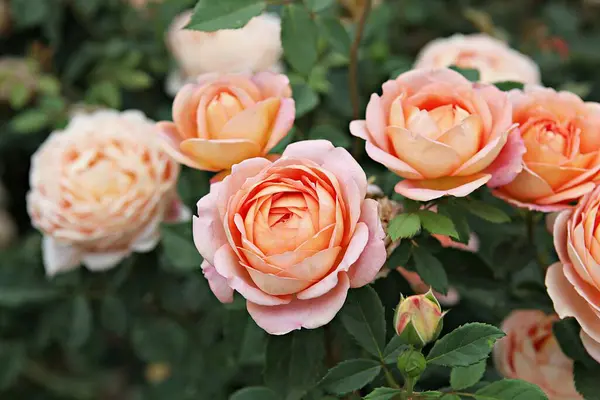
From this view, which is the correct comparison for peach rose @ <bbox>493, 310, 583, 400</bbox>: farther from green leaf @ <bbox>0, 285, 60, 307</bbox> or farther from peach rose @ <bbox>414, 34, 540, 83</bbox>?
green leaf @ <bbox>0, 285, 60, 307</bbox>

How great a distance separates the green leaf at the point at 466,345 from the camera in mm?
445

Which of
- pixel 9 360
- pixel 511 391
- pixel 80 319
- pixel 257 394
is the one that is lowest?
pixel 9 360

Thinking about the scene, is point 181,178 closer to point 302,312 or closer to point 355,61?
point 355,61

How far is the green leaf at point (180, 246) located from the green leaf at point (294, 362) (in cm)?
16

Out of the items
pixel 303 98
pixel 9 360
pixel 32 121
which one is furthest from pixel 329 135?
pixel 9 360

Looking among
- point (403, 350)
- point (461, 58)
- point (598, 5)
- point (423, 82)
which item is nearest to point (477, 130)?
point (423, 82)

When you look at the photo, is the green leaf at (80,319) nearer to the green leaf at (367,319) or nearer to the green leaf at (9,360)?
the green leaf at (9,360)

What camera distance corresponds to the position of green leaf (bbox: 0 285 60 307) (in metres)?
0.91

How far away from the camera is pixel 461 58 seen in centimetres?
81

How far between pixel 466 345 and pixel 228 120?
10.3 inches

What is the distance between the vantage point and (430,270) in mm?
533

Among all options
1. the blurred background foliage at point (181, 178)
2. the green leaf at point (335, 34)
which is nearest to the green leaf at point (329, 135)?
the blurred background foliage at point (181, 178)

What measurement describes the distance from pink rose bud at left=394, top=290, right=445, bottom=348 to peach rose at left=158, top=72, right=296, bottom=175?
0.18 metres

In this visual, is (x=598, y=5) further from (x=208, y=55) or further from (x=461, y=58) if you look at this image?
(x=208, y=55)
